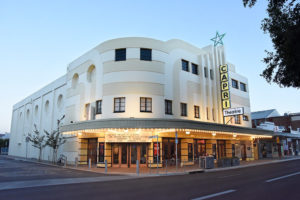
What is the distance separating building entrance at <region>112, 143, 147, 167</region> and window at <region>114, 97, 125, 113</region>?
347 cm

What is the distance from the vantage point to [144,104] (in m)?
23.0

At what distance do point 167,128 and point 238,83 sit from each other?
19.4 metres

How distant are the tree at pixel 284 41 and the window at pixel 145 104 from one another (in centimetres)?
1313

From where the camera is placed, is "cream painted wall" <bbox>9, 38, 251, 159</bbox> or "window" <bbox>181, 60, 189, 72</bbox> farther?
"window" <bbox>181, 60, 189, 72</bbox>

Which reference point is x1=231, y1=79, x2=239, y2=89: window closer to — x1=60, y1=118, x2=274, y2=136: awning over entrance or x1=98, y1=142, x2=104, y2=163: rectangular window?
x1=60, y1=118, x2=274, y2=136: awning over entrance

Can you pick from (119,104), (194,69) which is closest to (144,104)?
(119,104)

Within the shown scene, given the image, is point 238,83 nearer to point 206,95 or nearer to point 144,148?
point 206,95

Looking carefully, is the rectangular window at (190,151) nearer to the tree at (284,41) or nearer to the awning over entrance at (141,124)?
the awning over entrance at (141,124)

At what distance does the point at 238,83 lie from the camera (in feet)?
115

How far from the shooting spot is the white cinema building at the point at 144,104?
74.1 feet

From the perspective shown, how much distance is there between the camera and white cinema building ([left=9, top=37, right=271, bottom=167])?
22578 millimetres

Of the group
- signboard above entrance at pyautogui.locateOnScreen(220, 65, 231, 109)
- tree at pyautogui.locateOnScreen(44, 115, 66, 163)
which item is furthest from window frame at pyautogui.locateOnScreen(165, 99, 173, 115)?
tree at pyautogui.locateOnScreen(44, 115, 66, 163)

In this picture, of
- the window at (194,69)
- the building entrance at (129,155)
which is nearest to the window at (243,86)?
the window at (194,69)

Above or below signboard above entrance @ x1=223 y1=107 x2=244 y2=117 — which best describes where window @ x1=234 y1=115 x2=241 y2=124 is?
below
